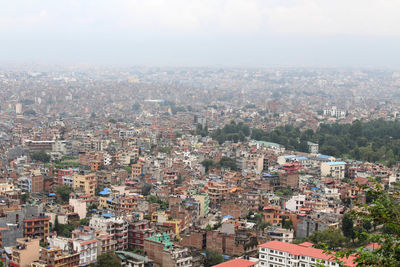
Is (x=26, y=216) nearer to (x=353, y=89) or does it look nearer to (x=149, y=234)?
(x=149, y=234)

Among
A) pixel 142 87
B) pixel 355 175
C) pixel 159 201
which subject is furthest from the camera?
pixel 142 87

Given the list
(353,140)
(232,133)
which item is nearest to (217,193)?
(353,140)

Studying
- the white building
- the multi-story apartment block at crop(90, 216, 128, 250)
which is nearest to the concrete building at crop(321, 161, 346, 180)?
the white building

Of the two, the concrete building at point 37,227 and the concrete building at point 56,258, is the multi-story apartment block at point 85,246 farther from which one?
the concrete building at point 37,227

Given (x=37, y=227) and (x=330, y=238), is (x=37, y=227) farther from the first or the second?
(x=330, y=238)

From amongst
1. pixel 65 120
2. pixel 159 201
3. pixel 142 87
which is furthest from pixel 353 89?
pixel 159 201

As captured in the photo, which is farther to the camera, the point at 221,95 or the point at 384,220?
the point at 221,95

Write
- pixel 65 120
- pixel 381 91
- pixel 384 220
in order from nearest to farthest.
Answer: pixel 384 220
pixel 65 120
pixel 381 91
